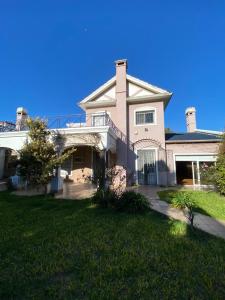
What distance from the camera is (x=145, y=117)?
1828cm

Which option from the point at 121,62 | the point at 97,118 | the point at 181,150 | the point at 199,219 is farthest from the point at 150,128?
the point at 199,219

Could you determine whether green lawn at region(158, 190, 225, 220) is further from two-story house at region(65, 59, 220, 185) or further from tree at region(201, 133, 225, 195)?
two-story house at region(65, 59, 220, 185)

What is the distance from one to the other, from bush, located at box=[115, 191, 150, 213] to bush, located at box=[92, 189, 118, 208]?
26 cm

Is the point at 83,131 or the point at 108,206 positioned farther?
the point at 83,131

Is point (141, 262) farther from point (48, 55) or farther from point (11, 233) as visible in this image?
point (48, 55)

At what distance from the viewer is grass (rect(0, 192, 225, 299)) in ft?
11.0

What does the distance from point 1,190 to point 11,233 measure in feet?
30.5

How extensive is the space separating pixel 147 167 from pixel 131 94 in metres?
7.16

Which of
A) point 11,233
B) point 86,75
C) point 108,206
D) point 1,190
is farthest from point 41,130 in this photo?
point 86,75

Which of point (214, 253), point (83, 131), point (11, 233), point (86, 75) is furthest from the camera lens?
point (86, 75)

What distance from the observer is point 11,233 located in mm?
5953

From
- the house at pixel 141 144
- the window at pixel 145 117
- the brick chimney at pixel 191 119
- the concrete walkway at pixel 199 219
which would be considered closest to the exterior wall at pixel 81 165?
the house at pixel 141 144

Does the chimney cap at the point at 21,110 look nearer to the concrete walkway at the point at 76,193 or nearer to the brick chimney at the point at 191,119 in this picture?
the concrete walkway at the point at 76,193

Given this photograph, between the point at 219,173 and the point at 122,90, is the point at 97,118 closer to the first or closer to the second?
the point at 122,90
